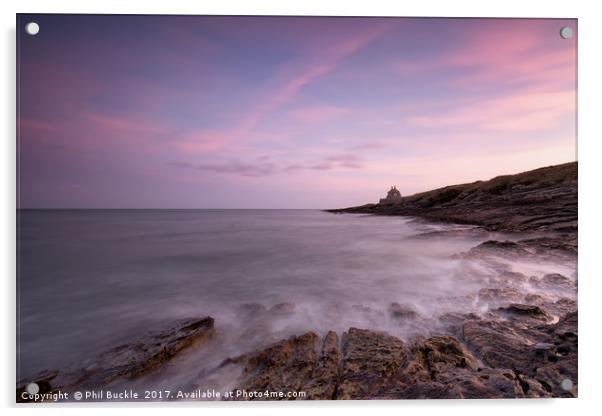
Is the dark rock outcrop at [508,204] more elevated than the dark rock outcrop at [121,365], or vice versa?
the dark rock outcrop at [508,204]

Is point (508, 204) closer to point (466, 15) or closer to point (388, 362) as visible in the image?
point (466, 15)

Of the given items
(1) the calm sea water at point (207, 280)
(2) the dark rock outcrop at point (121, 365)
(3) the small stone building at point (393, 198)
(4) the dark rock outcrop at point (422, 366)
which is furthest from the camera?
(3) the small stone building at point (393, 198)

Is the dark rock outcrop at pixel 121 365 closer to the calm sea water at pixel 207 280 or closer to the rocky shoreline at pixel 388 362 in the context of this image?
the rocky shoreline at pixel 388 362

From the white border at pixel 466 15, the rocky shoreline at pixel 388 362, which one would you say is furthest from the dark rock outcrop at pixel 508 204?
the rocky shoreline at pixel 388 362

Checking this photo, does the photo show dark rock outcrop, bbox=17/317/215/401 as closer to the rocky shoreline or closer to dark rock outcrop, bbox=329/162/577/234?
the rocky shoreline

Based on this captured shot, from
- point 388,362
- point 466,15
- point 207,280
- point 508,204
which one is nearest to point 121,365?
point 207,280

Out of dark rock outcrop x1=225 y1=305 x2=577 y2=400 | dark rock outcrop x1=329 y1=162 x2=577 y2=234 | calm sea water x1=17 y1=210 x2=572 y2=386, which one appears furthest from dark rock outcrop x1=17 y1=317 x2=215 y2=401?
dark rock outcrop x1=329 y1=162 x2=577 y2=234

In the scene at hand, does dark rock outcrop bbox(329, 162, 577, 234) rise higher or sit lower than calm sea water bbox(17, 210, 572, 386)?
higher
